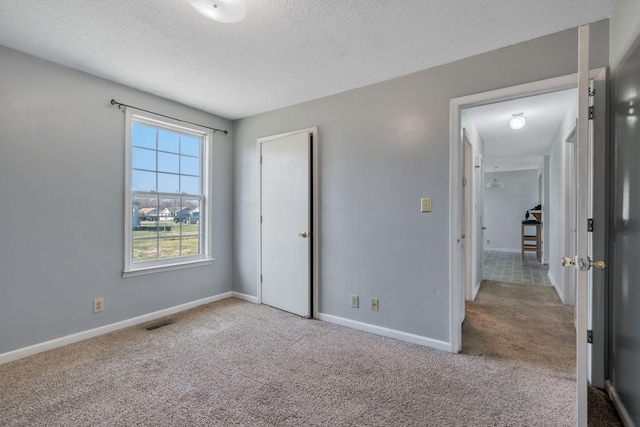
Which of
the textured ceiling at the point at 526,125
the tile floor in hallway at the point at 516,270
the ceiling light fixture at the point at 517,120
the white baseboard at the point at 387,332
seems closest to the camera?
the white baseboard at the point at 387,332

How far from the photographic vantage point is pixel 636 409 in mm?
1456

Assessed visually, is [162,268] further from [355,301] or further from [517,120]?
[517,120]

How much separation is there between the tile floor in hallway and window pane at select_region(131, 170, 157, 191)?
5.34 metres

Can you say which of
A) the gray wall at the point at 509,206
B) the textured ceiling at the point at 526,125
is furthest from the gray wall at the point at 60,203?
the gray wall at the point at 509,206

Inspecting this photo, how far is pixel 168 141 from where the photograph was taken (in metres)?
3.41

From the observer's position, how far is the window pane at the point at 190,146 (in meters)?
3.56

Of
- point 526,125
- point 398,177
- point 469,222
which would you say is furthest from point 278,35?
point 526,125

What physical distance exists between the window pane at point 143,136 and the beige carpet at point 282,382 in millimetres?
1889

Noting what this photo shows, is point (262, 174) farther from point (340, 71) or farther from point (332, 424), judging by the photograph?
point (332, 424)

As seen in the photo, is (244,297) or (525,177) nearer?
(244,297)

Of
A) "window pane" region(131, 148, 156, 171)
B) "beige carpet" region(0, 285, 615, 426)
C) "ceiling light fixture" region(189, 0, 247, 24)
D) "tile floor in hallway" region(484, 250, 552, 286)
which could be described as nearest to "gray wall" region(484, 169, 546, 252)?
"tile floor in hallway" region(484, 250, 552, 286)

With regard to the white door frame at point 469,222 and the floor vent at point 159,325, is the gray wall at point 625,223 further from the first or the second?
the floor vent at point 159,325

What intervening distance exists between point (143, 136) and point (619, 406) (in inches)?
169

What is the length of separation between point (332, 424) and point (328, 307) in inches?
60.3
